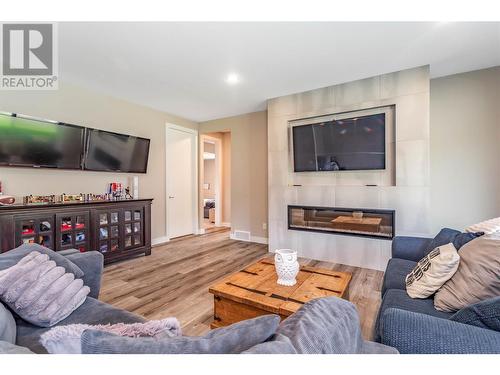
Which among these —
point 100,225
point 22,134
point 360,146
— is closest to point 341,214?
point 360,146

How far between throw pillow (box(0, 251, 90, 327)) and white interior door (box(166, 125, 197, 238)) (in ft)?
11.3

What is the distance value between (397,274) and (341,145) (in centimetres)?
202

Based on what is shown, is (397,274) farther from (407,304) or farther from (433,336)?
(433,336)

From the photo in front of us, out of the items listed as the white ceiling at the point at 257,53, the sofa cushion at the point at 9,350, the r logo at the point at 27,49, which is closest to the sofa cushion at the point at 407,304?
the sofa cushion at the point at 9,350

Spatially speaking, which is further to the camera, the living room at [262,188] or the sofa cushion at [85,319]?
the sofa cushion at [85,319]

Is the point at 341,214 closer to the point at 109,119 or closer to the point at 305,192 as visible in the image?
the point at 305,192

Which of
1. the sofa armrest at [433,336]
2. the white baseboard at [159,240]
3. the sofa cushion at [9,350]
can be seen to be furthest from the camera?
the white baseboard at [159,240]

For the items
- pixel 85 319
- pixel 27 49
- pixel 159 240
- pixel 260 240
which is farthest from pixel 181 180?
pixel 85 319

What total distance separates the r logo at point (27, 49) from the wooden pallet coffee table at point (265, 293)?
107 inches

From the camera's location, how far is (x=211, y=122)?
5.22 metres

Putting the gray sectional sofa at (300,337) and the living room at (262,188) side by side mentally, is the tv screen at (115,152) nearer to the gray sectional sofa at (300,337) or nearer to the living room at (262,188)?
the living room at (262,188)

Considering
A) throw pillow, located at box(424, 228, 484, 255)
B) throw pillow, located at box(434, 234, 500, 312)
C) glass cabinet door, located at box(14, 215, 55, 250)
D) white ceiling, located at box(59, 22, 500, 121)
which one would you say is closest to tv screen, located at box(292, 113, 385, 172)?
Answer: white ceiling, located at box(59, 22, 500, 121)

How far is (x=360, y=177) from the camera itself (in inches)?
131

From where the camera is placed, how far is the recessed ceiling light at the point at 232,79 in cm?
304
